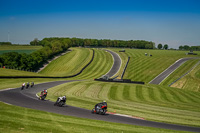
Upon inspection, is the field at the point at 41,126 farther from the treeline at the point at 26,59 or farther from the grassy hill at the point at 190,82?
the treeline at the point at 26,59

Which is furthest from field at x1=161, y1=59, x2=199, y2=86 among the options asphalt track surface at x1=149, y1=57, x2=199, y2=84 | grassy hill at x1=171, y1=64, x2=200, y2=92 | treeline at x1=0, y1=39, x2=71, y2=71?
treeline at x1=0, y1=39, x2=71, y2=71

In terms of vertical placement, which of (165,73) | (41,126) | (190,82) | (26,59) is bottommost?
(190,82)

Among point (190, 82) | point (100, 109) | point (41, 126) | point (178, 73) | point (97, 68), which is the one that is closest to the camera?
point (41, 126)

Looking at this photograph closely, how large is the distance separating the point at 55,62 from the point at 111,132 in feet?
441

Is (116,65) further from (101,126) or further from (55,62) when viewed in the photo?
(101,126)

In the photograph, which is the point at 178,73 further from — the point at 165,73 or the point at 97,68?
the point at 97,68

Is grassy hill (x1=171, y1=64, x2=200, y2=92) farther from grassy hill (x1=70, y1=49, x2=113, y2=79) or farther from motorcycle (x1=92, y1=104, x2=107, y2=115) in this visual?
motorcycle (x1=92, y1=104, x2=107, y2=115)

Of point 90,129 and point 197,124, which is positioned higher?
point 90,129

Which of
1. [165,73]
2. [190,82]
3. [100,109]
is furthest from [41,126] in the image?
[165,73]

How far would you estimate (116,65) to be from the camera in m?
119

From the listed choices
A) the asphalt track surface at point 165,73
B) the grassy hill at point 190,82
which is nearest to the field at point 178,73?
the asphalt track surface at point 165,73

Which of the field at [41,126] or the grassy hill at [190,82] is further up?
the field at [41,126]

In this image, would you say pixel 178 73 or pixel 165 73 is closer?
pixel 178 73

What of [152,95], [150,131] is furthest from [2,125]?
[152,95]
